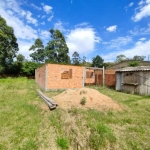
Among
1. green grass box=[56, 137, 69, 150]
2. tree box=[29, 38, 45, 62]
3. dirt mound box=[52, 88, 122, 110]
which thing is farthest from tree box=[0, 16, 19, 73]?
green grass box=[56, 137, 69, 150]

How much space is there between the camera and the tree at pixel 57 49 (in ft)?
99.0

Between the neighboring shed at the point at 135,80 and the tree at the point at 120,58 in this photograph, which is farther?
the tree at the point at 120,58

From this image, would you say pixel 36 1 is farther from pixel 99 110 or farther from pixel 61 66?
pixel 99 110

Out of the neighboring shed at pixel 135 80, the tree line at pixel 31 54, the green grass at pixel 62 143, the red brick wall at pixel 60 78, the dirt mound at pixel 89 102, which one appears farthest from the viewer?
the tree line at pixel 31 54

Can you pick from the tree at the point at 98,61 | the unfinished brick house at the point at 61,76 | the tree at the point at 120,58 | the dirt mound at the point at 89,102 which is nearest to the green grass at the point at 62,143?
the dirt mound at the point at 89,102

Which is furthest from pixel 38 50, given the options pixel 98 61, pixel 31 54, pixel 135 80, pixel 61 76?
pixel 135 80

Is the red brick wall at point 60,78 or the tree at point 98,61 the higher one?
the tree at point 98,61

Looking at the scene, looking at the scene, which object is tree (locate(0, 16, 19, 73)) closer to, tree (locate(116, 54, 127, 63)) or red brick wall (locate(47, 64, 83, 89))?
red brick wall (locate(47, 64, 83, 89))

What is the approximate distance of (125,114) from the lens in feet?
15.6

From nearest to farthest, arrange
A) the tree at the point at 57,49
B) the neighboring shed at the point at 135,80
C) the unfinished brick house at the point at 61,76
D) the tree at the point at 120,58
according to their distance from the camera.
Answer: the neighboring shed at the point at 135,80 < the unfinished brick house at the point at 61,76 < the tree at the point at 57,49 < the tree at the point at 120,58

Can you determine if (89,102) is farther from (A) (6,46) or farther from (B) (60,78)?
(A) (6,46)

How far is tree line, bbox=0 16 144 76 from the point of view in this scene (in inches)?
930

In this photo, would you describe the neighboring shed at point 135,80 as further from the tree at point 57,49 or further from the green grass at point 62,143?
the tree at point 57,49

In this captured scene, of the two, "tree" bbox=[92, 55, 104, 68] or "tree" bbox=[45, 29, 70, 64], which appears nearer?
"tree" bbox=[45, 29, 70, 64]
